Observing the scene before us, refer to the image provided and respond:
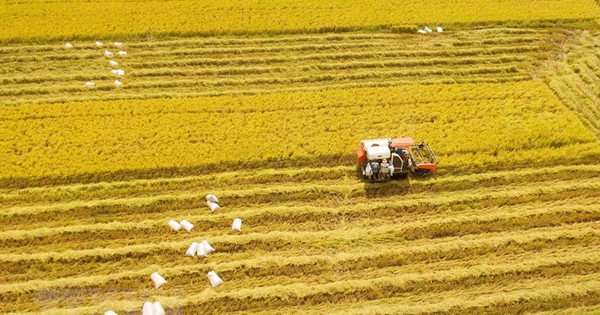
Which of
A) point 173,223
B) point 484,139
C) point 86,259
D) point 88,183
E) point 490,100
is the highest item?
point 490,100

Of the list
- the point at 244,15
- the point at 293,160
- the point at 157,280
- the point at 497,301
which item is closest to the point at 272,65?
the point at 244,15

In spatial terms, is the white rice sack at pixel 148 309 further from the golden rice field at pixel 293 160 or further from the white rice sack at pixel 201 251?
the white rice sack at pixel 201 251

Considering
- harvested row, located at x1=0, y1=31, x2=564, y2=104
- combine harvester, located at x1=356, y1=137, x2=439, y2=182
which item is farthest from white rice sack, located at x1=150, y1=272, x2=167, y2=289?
harvested row, located at x1=0, y1=31, x2=564, y2=104

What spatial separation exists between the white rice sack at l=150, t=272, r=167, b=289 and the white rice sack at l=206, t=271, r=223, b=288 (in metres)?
1.08

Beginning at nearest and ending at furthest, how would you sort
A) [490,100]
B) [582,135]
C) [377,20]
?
[582,135] → [490,100] → [377,20]

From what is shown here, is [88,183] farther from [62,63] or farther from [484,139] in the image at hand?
[484,139]

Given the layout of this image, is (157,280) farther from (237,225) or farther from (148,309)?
(237,225)

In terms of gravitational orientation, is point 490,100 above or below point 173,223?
above

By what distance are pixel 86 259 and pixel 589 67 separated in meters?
19.9

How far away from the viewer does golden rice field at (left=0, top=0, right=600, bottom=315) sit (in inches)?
437

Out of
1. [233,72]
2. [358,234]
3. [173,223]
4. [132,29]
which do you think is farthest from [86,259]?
[132,29]

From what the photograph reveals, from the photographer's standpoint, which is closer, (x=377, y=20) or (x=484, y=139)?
(x=484, y=139)

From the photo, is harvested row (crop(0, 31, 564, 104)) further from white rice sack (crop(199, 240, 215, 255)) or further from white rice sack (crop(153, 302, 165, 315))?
white rice sack (crop(153, 302, 165, 315))

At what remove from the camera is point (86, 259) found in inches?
447
